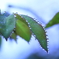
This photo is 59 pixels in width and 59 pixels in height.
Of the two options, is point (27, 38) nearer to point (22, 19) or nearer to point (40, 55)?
point (22, 19)

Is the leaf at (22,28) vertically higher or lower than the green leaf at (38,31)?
higher

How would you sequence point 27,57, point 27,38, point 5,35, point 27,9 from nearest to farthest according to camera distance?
point 5,35 < point 27,38 < point 27,9 < point 27,57

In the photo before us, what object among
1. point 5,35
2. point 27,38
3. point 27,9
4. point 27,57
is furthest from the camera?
point 27,57

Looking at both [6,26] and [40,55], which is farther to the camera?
[40,55]

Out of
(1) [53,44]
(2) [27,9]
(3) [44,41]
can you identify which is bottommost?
(3) [44,41]

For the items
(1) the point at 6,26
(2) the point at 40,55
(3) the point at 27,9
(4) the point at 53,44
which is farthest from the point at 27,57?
(1) the point at 6,26

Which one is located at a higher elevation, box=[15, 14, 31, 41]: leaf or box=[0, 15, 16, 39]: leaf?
box=[15, 14, 31, 41]: leaf

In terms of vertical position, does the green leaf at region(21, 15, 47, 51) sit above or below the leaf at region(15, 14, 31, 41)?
below

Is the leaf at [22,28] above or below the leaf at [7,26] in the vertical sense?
above
